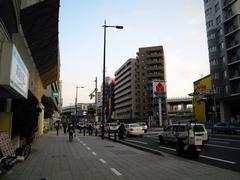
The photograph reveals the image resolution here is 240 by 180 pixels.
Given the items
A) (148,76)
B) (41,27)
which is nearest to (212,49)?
(41,27)

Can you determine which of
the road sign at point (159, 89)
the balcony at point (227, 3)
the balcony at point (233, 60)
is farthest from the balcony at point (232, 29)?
the road sign at point (159, 89)

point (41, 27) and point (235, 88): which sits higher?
point (235, 88)

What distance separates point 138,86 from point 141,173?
10853 centimetres

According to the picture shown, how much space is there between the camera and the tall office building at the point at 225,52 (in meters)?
50.6

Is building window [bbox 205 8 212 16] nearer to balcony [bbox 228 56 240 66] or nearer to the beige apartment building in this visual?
balcony [bbox 228 56 240 66]

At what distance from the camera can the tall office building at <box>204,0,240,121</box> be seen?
50.6m

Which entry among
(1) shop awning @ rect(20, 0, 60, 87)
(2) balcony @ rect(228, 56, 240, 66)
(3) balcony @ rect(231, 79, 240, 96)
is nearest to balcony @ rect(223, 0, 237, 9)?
(2) balcony @ rect(228, 56, 240, 66)

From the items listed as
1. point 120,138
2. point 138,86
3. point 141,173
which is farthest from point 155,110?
point 141,173

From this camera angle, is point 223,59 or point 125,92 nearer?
point 223,59

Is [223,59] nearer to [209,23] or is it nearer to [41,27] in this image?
[209,23]

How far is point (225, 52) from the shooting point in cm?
5353

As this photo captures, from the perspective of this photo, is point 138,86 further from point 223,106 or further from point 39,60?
point 39,60

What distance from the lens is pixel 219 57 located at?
188 feet

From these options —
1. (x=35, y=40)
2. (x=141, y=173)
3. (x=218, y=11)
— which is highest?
(x=218, y=11)
